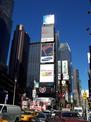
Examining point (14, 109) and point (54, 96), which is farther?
point (54, 96)

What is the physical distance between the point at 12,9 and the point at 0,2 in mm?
30847

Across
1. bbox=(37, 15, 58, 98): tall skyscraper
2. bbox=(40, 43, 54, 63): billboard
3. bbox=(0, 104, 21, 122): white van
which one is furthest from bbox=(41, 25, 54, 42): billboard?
bbox=(0, 104, 21, 122): white van

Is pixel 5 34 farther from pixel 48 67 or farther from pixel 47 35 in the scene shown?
pixel 47 35

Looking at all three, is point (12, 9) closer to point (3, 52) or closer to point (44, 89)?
point (3, 52)

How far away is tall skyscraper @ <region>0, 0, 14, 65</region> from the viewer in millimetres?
148250

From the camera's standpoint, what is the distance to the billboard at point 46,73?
18462cm

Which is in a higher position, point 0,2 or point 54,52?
point 0,2

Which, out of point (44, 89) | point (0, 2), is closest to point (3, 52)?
point (0, 2)

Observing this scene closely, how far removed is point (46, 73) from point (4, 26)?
52663 millimetres

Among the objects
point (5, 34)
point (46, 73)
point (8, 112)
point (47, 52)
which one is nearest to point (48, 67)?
point (46, 73)

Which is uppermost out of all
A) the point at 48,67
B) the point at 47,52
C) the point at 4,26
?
the point at 4,26

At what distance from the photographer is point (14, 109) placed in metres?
31.3

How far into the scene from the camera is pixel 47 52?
192500mm

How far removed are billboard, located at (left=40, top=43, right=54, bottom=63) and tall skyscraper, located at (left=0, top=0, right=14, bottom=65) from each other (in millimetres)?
34714
